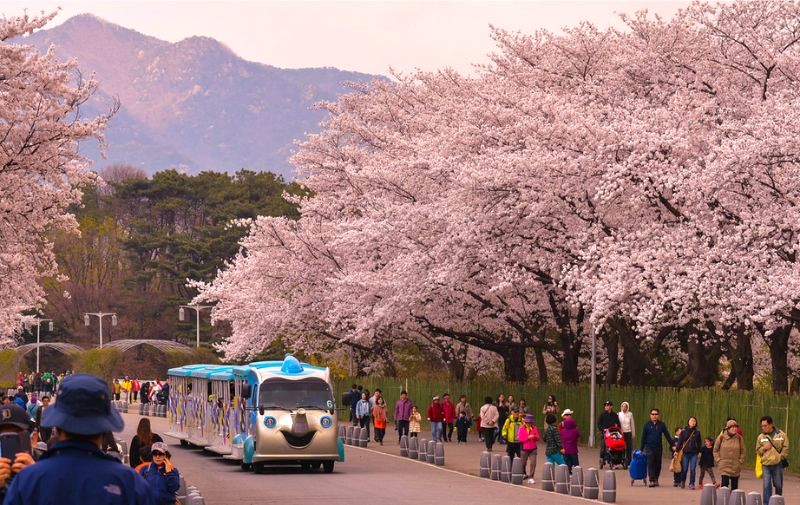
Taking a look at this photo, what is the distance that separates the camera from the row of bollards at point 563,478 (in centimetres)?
2517

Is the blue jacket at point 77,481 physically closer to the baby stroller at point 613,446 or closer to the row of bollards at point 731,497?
the row of bollards at point 731,497

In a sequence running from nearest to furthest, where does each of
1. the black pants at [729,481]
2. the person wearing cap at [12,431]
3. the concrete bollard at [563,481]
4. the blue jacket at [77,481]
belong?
1. the blue jacket at [77,481]
2. the person wearing cap at [12,431]
3. the black pants at [729,481]
4. the concrete bollard at [563,481]

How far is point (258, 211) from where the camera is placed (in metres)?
112

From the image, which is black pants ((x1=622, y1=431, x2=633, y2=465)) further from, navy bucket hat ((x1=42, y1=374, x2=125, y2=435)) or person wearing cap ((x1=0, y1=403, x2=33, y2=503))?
navy bucket hat ((x1=42, y1=374, x2=125, y2=435))

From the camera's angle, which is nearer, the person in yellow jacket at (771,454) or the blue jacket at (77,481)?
the blue jacket at (77,481)

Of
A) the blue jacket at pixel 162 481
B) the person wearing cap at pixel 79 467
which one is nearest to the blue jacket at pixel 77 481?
the person wearing cap at pixel 79 467

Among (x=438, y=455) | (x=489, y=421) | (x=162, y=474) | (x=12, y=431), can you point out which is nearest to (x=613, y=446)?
(x=438, y=455)

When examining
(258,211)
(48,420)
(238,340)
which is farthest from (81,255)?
(48,420)

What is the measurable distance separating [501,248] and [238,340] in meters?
22.3

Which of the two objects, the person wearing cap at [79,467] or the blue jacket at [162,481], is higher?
the person wearing cap at [79,467]

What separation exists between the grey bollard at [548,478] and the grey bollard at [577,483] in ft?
3.23

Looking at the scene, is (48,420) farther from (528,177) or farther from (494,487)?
(528,177)

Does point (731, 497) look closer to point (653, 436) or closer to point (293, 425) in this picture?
point (653, 436)

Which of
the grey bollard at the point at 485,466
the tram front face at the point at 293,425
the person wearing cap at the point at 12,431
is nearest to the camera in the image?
the person wearing cap at the point at 12,431
